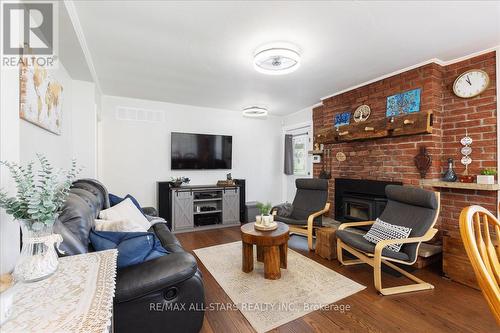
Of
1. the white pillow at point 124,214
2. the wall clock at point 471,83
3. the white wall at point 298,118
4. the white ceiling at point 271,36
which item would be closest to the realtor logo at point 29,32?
the white ceiling at point 271,36

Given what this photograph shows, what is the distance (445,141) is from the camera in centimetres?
291

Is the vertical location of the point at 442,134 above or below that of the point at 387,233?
above

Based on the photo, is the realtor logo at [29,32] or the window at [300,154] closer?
the realtor logo at [29,32]

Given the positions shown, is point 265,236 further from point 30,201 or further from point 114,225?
point 30,201

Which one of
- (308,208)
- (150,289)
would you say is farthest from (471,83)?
(150,289)

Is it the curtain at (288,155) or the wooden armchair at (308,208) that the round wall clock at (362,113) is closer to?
the wooden armchair at (308,208)

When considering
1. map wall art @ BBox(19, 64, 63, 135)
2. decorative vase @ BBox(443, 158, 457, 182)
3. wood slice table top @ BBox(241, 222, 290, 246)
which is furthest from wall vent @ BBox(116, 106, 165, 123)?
decorative vase @ BBox(443, 158, 457, 182)

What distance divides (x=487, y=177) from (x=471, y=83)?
44.9 inches

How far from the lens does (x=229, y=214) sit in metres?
4.67

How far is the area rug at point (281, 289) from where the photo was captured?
1.88m

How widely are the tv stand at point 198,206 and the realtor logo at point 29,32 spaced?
8.58ft

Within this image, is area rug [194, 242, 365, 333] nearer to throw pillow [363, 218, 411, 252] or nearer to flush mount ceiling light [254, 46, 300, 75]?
throw pillow [363, 218, 411, 252]

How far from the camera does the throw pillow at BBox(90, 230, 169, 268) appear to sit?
1.43 metres

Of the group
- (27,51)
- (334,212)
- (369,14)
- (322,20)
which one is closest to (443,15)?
(369,14)
